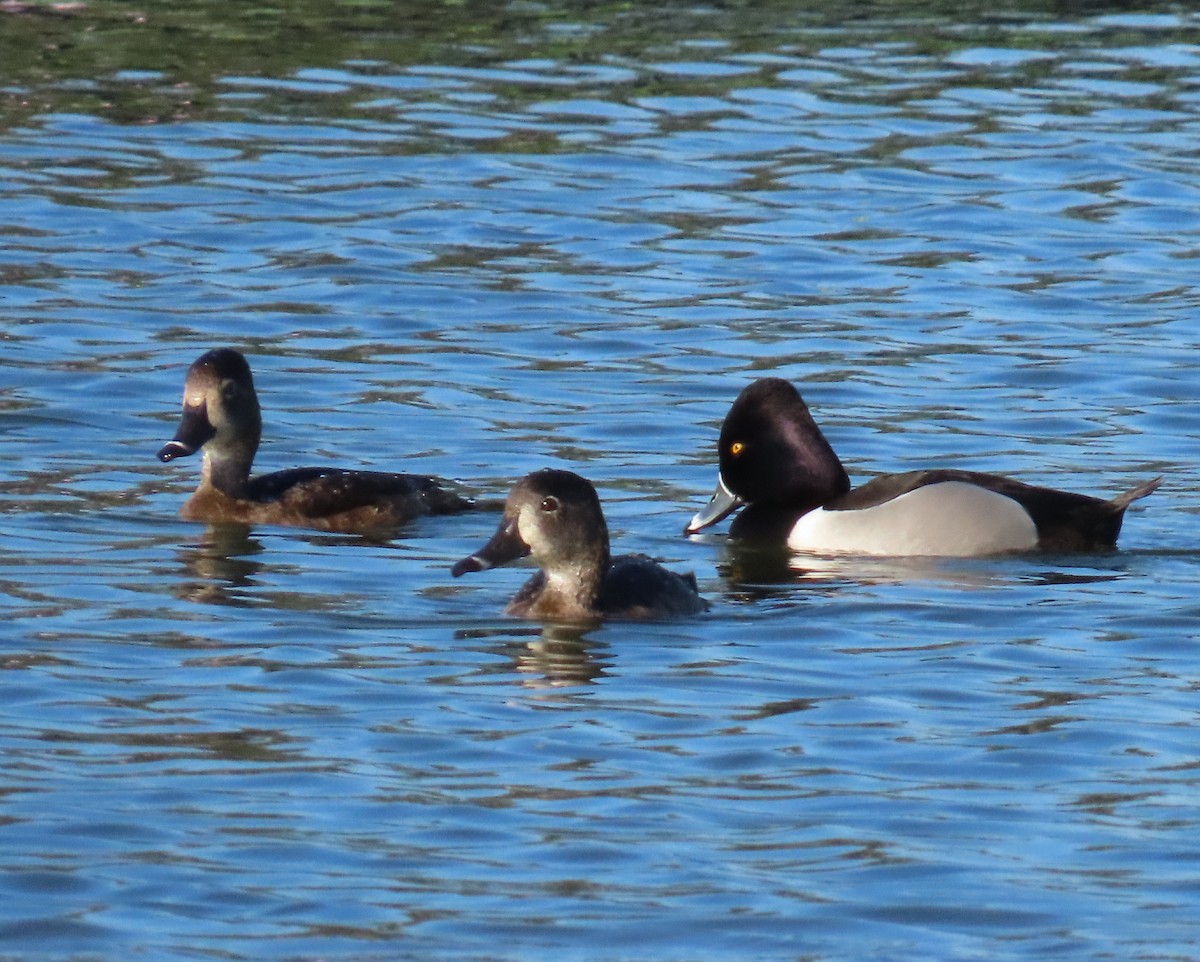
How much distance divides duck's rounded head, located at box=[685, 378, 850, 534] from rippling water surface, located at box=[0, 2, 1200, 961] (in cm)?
35

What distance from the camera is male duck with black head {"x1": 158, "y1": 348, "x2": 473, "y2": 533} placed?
1206cm

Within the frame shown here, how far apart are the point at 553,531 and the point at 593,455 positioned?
315 cm

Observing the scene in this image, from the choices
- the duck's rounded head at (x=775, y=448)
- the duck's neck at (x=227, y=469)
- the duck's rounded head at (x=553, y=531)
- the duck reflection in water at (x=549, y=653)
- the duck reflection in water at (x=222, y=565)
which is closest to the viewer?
the duck reflection in water at (x=549, y=653)

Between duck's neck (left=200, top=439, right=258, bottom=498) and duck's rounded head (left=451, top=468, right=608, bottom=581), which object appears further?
duck's neck (left=200, top=439, right=258, bottom=498)

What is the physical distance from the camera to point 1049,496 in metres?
12.1

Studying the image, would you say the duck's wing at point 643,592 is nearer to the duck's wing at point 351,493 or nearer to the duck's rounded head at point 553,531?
the duck's rounded head at point 553,531

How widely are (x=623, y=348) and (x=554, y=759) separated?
26.0 ft

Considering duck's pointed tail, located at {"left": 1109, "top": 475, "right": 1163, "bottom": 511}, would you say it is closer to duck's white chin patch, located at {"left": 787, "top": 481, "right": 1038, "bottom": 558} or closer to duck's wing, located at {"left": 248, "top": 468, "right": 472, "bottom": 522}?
duck's white chin patch, located at {"left": 787, "top": 481, "right": 1038, "bottom": 558}

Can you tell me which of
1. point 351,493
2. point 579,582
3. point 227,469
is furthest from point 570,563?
point 227,469

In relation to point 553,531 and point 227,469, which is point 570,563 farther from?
point 227,469

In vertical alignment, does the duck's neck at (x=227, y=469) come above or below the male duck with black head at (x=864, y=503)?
above

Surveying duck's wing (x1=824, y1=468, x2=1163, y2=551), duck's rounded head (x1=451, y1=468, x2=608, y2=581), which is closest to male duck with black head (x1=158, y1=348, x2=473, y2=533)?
duck's rounded head (x1=451, y1=468, x2=608, y2=581)

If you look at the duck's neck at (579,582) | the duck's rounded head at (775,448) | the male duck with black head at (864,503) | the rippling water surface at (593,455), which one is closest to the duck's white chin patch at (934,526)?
the male duck with black head at (864,503)

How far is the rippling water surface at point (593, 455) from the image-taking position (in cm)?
727
